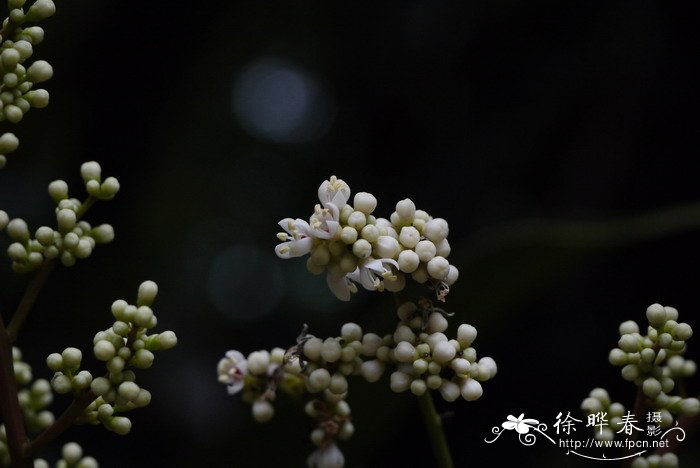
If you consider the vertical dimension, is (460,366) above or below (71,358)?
above

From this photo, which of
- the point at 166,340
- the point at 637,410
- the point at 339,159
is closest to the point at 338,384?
the point at 166,340

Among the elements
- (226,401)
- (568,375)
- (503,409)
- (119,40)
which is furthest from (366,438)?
(119,40)

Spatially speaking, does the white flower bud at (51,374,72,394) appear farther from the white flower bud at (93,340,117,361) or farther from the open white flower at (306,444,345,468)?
the open white flower at (306,444,345,468)

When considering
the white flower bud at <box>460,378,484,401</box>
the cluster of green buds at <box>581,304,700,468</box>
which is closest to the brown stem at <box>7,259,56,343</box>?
the white flower bud at <box>460,378,484,401</box>

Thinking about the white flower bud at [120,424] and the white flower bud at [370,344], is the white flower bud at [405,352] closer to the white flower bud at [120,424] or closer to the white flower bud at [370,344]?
the white flower bud at [370,344]

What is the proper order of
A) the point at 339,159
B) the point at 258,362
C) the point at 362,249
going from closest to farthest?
the point at 362,249
the point at 258,362
the point at 339,159

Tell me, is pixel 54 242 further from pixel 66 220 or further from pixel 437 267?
pixel 437 267

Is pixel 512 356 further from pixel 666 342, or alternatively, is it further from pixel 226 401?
pixel 666 342
